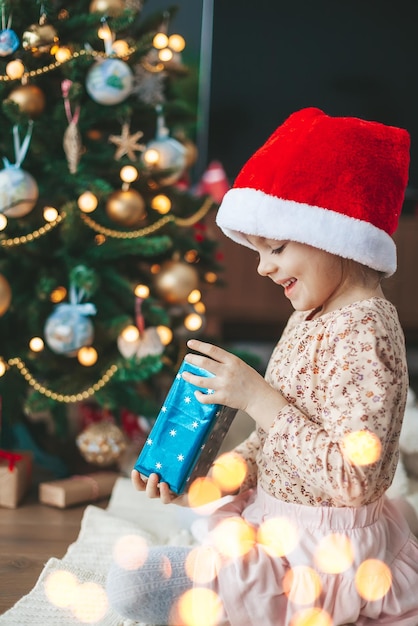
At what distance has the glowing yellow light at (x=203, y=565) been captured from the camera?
980 millimetres

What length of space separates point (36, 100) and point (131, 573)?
1.11 metres

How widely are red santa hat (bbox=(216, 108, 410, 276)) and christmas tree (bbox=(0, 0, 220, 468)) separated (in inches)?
29.3

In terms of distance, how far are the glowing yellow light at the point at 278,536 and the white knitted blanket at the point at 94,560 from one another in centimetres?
26

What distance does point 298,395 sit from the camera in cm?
102

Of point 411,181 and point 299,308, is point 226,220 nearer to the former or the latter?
point 299,308

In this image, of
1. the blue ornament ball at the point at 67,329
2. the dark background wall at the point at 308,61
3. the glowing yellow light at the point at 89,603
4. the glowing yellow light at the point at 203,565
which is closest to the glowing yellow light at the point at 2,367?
the blue ornament ball at the point at 67,329

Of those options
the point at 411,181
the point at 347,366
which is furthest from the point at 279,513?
the point at 411,181

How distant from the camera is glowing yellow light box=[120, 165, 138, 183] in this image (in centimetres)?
173

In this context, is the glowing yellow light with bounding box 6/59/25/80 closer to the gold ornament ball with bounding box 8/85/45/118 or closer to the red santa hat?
the gold ornament ball with bounding box 8/85/45/118

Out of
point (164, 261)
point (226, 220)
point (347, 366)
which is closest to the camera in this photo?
point (347, 366)

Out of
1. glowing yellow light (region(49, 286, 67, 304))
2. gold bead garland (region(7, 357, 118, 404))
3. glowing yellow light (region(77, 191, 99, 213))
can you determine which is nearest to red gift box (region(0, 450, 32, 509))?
gold bead garland (region(7, 357, 118, 404))

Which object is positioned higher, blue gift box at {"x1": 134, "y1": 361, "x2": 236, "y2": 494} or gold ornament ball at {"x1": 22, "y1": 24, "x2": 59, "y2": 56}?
gold ornament ball at {"x1": 22, "y1": 24, "x2": 59, "y2": 56}

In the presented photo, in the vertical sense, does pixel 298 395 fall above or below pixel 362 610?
above

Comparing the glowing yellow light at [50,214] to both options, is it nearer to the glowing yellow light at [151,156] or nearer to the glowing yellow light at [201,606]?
the glowing yellow light at [151,156]
